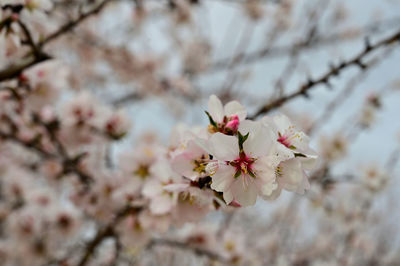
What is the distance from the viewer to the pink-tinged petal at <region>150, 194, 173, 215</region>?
0.86 m

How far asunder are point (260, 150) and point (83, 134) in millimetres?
1538

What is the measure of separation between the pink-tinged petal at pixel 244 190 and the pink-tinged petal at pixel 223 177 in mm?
17

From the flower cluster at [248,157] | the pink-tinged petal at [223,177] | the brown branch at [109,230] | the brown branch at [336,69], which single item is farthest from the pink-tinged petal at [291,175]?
the brown branch at [109,230]

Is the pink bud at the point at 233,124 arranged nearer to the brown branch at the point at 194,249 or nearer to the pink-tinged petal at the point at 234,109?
the pink-tinged petal at the point at 234,109

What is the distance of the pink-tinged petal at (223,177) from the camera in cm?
54

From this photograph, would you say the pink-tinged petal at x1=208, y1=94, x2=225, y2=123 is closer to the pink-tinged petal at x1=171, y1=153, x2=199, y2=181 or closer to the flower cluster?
the flower cluster

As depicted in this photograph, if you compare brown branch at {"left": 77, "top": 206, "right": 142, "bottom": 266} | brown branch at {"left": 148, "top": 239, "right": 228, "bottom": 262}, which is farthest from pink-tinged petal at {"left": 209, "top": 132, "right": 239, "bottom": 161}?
brown branch at {"left": 148, "top": 239, "right": 228, "bottom": 262}

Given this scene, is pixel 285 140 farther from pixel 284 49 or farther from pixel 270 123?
pixel 284 49

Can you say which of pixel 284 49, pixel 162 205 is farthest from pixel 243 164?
pixel 284 49

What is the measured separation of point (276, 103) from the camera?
1014mm

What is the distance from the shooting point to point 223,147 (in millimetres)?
542

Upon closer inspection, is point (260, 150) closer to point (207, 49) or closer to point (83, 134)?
point (83, 134)

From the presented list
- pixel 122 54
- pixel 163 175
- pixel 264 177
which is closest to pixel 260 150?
pixel 264 177

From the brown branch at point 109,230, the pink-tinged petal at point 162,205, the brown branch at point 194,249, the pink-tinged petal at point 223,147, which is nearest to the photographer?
the pink-tinged petal at point 223,147
